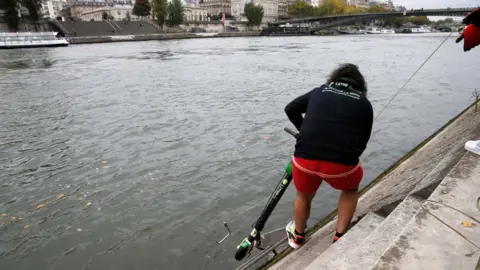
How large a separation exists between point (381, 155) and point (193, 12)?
19762 centimetres

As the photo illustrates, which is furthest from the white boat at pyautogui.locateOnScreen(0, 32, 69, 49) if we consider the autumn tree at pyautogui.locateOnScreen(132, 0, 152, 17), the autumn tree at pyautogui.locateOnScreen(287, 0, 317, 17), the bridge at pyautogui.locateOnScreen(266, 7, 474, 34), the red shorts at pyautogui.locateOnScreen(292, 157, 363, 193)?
the autumn tree at pyautogui.locateOnScreen(287, 0, 317, 17)

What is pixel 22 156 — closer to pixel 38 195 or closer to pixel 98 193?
pixel 38 195

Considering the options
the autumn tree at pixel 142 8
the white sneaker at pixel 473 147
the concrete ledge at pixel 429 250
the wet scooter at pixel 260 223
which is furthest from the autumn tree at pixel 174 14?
the concrete ledge at pixel 429 250

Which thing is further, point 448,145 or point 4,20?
point 4,20

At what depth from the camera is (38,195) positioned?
286 inches

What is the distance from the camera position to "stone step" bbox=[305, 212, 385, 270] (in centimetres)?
331

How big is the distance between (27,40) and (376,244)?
247ft

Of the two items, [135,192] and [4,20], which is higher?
[4,20]

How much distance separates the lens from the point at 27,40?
64.2 m

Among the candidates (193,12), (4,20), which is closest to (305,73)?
(4,20)

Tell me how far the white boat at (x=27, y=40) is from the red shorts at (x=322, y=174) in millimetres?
72395

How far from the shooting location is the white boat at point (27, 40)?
6172 cm

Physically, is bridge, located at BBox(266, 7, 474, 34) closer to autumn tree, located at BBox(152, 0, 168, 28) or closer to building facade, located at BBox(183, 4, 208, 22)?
autumn tree, located at BBox(152, 0, 168, 28)

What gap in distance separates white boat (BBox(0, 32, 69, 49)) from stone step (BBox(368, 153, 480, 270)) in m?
73.3
